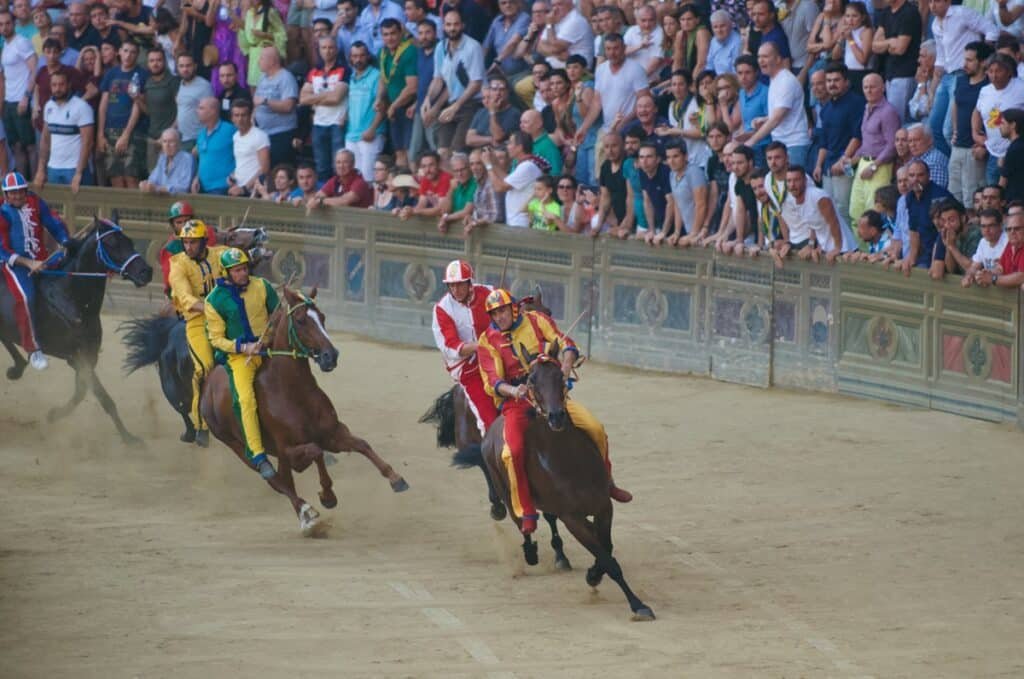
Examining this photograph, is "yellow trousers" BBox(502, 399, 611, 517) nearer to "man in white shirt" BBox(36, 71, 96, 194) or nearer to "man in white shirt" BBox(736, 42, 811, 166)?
"man in white shirt" BBox(736, 42, 811, 166)

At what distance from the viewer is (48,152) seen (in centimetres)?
2469

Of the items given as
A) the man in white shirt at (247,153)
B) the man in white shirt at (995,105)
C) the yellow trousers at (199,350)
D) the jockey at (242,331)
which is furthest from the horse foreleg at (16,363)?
the man in white shirt at (995,105)

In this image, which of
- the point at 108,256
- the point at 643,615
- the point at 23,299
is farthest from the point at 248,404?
the point at 23,299

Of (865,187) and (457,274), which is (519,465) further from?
(865,187)

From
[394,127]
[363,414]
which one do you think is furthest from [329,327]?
[363,414]

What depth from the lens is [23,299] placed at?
1700cm

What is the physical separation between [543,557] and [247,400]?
2.47 meters

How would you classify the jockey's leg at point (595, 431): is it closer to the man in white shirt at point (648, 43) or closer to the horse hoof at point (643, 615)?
the horse hoof at point (643, 615)

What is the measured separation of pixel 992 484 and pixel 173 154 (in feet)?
41.0

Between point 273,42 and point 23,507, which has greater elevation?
point 273,42

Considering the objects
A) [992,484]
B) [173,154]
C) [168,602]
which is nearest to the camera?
[168,602]

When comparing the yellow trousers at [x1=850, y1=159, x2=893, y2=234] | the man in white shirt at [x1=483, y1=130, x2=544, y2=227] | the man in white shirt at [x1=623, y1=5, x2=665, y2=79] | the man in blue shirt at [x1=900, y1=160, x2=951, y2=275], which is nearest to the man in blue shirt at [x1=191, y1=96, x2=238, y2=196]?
the man in white shirt at [x1=483, y1=130, x2=544, y2=227]

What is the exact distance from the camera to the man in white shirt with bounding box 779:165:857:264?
17094 mm

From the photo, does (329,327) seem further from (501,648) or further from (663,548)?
(501,648)
